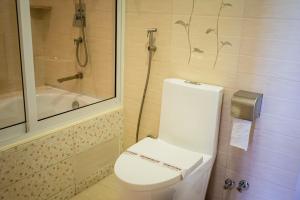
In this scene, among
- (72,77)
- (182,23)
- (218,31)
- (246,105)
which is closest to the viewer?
(246,105)

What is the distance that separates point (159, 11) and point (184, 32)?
24 cm

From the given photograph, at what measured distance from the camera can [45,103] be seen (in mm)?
2039

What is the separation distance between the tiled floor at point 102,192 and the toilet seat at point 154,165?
1.65 feet

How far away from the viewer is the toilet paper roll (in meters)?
1.61

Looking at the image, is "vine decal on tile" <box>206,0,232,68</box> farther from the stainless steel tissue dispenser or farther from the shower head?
the shower head

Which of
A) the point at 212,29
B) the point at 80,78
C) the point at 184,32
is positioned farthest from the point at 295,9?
the point at 80,78

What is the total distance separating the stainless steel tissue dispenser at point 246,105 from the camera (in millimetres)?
1543

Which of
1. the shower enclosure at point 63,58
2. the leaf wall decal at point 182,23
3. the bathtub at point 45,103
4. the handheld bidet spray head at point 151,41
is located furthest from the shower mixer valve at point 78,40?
the leaf wall decal at point 182,23

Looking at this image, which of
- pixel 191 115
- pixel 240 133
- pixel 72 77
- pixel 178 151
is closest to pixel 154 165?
pixel 178 151

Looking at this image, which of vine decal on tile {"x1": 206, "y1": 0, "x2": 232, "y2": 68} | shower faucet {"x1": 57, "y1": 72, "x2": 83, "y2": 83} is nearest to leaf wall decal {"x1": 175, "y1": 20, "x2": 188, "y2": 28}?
vine decal on tile {"x1": 206, "y1": 0, "x2": 232, "y2": 68}

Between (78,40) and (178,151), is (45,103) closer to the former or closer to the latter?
→ (78,40)

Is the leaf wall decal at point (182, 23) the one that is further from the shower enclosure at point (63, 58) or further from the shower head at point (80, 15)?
the shower head at point (80, 15)

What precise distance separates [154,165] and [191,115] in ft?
1.40

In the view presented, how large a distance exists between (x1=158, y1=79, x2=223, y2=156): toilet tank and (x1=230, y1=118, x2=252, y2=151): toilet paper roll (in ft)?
0.42
